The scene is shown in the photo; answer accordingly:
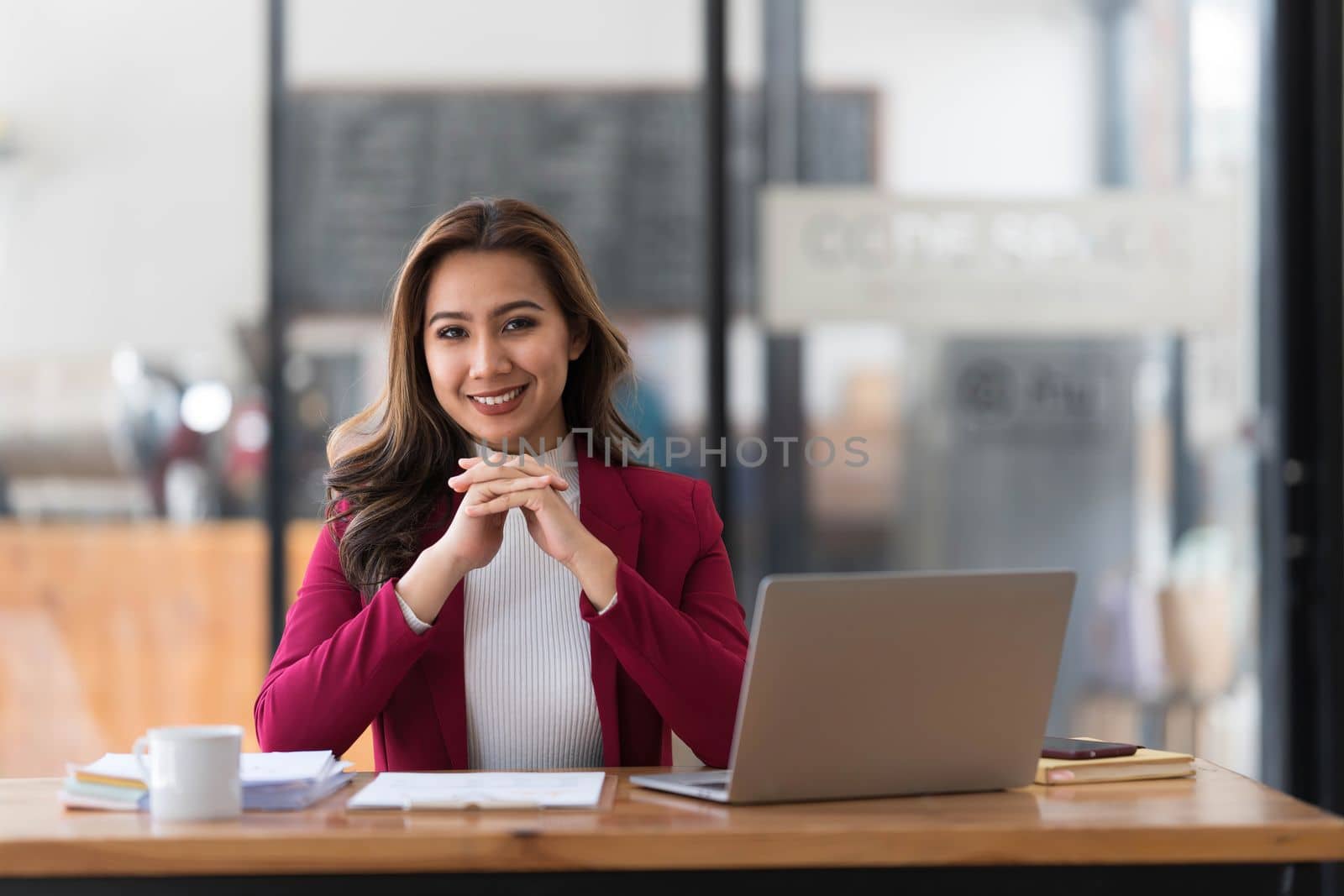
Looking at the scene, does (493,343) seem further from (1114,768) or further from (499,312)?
(1114,768)

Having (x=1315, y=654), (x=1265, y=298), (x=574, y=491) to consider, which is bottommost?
(x=1315, y=654)

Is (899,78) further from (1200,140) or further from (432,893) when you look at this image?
(432,893)

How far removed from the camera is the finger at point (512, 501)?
5.51ft

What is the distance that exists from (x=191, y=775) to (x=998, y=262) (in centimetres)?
268

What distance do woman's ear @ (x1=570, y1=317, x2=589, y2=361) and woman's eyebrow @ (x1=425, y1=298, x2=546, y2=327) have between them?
87 mm

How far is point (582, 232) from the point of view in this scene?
11.6ft

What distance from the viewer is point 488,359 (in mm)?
1895

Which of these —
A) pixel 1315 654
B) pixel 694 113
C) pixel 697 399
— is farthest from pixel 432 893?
pixel 1315 654

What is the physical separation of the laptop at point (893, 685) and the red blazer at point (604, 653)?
0.98ft

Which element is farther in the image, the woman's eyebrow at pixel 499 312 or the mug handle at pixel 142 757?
the woman's eyebrow at pixel 499 312

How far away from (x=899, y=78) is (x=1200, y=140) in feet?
2.59

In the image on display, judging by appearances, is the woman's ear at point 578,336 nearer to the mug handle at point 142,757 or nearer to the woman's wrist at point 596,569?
the woman's wrist at point 596,569

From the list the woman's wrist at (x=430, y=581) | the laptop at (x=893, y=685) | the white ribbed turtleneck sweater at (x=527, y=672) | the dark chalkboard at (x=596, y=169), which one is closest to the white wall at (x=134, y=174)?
the dark chalkboard at (x=596, y=169)

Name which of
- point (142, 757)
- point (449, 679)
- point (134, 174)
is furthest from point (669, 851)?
point (134, 174)
